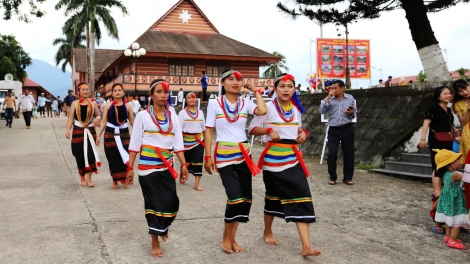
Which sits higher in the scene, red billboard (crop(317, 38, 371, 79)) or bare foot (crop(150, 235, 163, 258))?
red billboard (crop(317, 38, 371, 79))

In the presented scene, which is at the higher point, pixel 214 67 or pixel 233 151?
pixel 214 67

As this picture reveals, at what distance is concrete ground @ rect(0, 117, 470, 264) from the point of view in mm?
4430

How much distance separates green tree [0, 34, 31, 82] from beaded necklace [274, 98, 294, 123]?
181 ft

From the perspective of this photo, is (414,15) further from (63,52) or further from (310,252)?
(63,52)

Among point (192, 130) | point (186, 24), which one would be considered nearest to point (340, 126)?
point (192, 130)

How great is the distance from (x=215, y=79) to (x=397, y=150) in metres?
24.3

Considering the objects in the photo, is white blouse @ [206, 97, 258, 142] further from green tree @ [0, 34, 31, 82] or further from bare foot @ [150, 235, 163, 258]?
green tree @ [0, 34, 31, 82]

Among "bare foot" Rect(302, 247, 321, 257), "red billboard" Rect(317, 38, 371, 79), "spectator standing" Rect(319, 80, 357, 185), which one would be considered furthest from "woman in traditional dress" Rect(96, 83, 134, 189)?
"red billboard" Rect(317, 38, 371, 79)

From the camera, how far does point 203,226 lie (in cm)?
546

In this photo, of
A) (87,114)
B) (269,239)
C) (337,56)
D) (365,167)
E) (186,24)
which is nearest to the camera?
(269,239)

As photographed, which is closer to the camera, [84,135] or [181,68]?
[84,135]

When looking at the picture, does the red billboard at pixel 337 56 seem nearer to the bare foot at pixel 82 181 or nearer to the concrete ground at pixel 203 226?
the concrete ground at pixel 203 226

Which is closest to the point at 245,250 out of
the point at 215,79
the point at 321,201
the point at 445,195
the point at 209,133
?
the point at 209,133

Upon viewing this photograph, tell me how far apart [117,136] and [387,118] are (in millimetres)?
6315
